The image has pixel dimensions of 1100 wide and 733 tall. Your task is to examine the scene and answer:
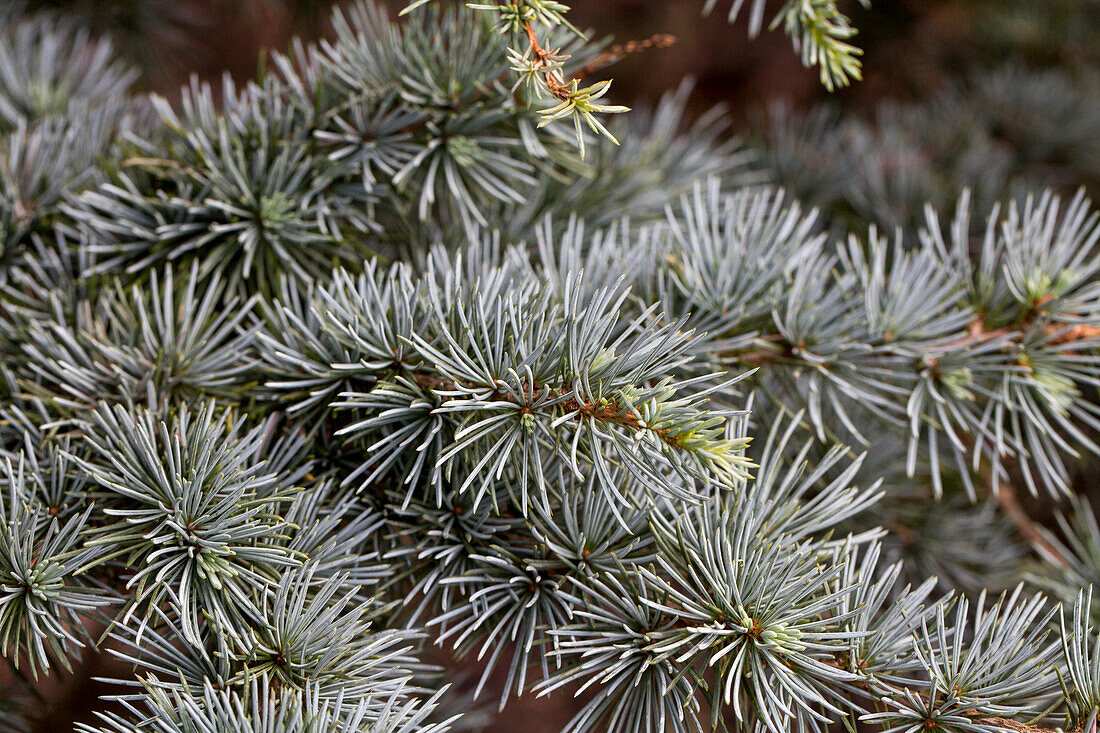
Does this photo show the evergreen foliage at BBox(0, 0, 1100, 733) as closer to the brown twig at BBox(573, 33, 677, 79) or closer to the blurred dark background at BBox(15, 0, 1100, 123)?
the brown twig at BBox(573, 33, 677, 79)

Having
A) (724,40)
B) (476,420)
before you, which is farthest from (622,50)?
(724,40)

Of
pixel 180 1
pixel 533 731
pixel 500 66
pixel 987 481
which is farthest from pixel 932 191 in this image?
pixel 180 1

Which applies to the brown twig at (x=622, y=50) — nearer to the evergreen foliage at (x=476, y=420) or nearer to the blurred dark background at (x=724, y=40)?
the evergreen foliage at (x=476, y=420)

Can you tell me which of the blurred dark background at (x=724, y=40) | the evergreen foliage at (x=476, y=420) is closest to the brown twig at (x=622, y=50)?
the evergreen foliage at (x=476, y=420)

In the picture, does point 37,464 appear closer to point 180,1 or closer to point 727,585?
point 727,585

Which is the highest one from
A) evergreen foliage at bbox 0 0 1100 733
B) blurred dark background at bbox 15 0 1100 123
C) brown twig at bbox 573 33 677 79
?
blurred dark background at bbox 15 0 1100 123

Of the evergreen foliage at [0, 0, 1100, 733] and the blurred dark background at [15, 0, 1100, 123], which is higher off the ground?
the blurred dark background at [15, 0, 1100, 123]

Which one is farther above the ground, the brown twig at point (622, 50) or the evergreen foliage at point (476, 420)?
the brown twig at point (622, 50)

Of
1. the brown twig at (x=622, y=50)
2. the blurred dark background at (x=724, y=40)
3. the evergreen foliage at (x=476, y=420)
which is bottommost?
the evergreen foliage at (x=476, y=420)

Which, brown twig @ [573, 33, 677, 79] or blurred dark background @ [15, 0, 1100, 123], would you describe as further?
blurred dark background @ [15, 0, 1100, 123]

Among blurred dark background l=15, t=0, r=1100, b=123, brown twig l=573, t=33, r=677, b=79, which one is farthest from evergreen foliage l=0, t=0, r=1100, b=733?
blurred dark background l=15, t=0, r=1100, b=123
